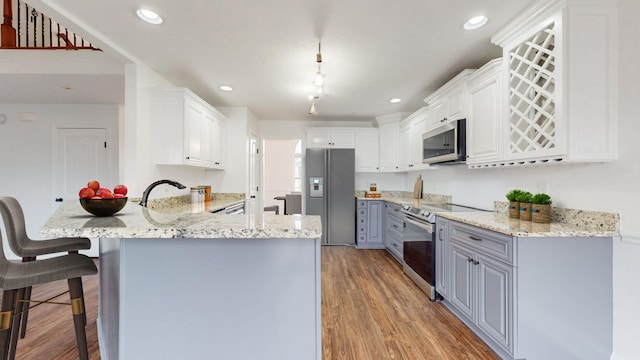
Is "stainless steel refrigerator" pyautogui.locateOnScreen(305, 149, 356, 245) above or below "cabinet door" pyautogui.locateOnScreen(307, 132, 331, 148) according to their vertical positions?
below

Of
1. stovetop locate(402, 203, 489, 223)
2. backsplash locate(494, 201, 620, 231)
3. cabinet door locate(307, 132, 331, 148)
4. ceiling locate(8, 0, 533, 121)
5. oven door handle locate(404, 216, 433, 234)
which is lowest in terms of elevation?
oven door handle locate(404, 216, 433, 234)

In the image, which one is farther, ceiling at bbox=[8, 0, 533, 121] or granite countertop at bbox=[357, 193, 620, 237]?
ceiling at bbox=[8, 0, 533, 121]

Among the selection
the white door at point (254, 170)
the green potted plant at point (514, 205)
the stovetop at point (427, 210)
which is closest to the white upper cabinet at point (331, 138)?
the white door at point (254, 170)

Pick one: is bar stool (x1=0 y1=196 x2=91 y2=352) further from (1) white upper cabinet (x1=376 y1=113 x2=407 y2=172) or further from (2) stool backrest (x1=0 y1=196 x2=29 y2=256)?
(1) white upper cabinet (x1=376 y1=113 x2=407 y2=172)

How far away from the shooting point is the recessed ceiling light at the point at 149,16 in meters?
1.99

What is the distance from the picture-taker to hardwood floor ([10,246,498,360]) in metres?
1.93

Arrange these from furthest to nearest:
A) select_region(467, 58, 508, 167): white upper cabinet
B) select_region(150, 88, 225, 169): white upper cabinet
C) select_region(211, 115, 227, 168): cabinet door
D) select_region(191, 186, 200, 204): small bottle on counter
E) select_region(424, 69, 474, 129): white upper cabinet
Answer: select_region(211, 115, 227, 168): cabinet door
select_region(191, 186, 200, 204): small bottle on counter
select_region(150, 88, 225, 169): white upper cabinet
select_region(424, 69, 474, 129): white upper cabinet
select_region(467, 58, 508, 167): white upper cabinet

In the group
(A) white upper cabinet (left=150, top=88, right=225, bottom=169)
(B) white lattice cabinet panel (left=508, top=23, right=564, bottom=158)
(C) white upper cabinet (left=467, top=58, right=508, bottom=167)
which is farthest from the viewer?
(A) white upper cabinet (left=150, top=88, right=225, bottom=169)

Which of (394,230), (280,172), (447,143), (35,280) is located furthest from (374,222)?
(280,172)

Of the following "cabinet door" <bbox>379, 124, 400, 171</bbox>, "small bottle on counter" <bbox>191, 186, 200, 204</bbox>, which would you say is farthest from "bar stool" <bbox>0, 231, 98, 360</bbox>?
"cabinet door" <bbox>379, 124, 400, 171</bbox>

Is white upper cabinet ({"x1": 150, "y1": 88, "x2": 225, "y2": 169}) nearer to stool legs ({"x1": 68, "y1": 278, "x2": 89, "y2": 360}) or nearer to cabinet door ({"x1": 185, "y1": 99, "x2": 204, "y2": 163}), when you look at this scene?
cabinet door ({"x1": 185, "y1": 99, "x2": 204, "y2": 163})

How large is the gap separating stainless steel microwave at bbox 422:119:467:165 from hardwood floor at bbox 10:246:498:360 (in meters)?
1.51

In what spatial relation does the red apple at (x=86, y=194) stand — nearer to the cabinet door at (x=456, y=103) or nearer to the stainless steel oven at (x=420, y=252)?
the stainless steel oven at (x=420, y=252)

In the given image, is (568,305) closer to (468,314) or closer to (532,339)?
(532,339)
